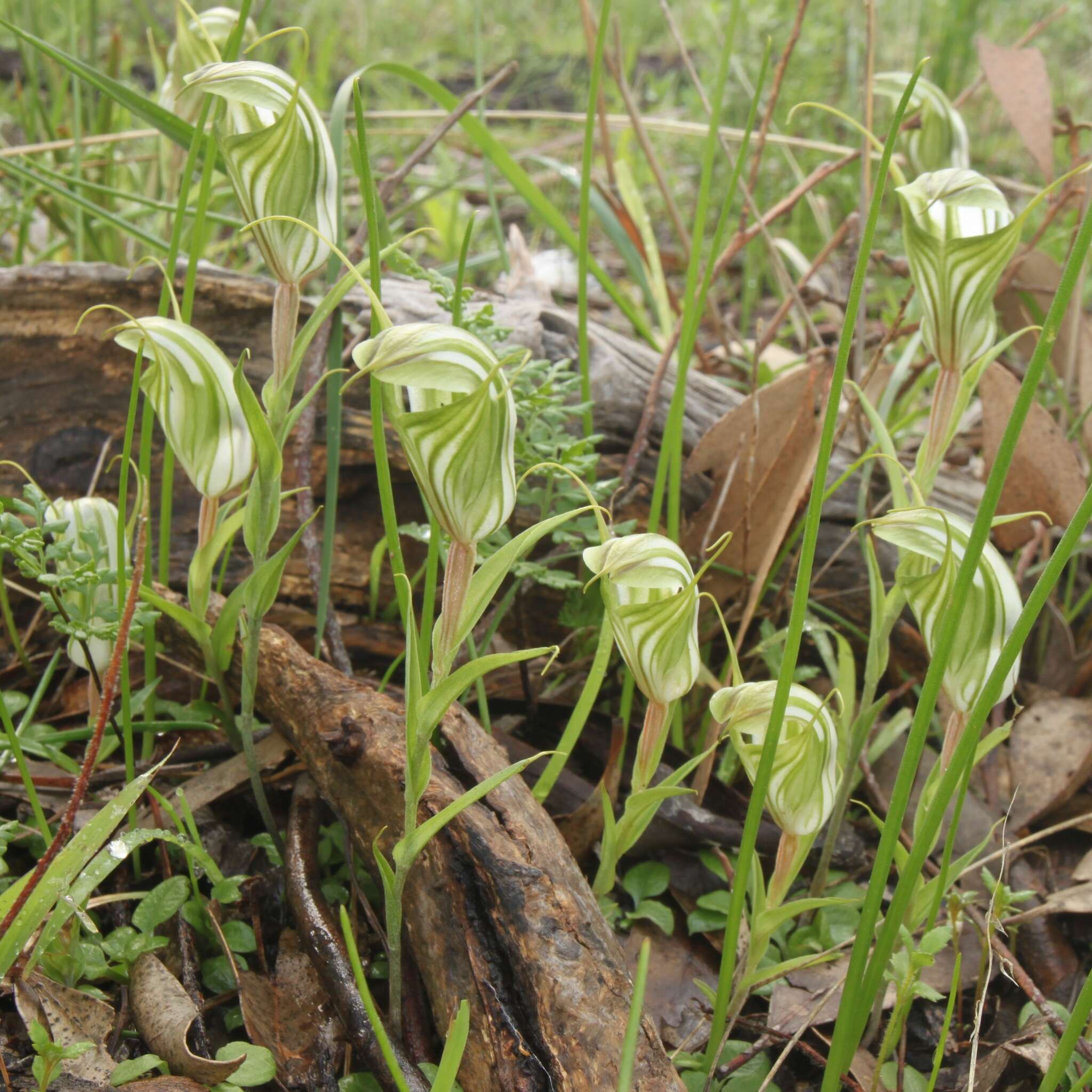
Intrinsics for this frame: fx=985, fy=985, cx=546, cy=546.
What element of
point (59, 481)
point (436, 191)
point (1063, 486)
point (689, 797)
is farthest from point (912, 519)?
point (436, 191)

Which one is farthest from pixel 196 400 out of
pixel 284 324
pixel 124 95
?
pixel 124 95

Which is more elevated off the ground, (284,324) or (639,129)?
(639,129)

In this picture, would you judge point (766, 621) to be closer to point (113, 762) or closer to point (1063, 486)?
point (1063, 486)

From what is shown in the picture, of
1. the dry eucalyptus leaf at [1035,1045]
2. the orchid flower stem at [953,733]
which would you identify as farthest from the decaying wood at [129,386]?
the dry eucalyptus leaf at [1035,1045]

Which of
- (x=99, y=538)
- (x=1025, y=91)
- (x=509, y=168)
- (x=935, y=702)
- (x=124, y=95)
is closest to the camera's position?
(x=935, y=702)

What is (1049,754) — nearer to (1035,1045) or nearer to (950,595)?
(1035,1045)

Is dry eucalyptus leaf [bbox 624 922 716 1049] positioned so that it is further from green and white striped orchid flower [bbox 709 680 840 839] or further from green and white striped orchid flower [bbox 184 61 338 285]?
green and white striped orchid flower [bbox 184 61 338 285]
